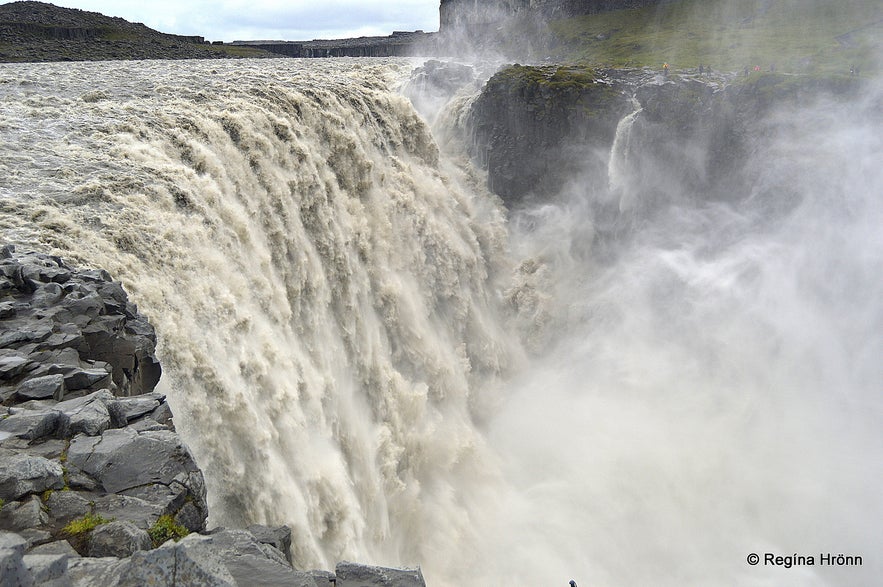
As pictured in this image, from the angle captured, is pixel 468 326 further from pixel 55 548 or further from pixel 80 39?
pixel 80 39

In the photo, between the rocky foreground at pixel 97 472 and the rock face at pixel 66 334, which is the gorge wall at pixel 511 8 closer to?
the rock face at pixel 66 334

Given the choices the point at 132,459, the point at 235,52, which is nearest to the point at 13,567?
the point at 132,459

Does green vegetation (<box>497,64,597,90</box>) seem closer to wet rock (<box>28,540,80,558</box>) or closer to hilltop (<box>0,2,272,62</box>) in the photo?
wet rock (<box>28,540,80,558</box>)

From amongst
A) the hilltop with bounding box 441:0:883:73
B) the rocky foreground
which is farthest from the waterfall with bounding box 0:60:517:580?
the hilltop with bounding box 441:0:883:73

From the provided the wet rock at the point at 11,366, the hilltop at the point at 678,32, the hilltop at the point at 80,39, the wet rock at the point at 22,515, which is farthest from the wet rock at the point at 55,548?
the hilltop at the point at 80,39

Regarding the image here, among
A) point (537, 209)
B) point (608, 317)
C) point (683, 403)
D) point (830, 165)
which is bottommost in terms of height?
point (683, 403)

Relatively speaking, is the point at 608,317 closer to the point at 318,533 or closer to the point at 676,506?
the point at 676,506

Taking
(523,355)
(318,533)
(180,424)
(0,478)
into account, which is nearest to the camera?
(0,478)

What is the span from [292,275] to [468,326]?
11336 mm

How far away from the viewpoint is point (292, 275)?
19828 mm

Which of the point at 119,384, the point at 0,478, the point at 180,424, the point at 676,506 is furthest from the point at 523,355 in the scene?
the point at 0,478

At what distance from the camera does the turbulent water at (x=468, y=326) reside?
603 inches

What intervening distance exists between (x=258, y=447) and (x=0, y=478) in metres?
7.69

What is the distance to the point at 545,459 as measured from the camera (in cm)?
2517
